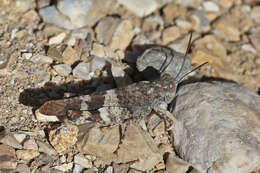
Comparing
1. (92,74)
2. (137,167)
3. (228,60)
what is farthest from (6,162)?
(228,60)

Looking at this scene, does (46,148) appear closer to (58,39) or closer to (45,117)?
(45,117)

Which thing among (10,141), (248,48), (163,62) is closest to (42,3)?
(163,62)

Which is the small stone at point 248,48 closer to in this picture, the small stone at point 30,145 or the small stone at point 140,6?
the small stone at point 140,6

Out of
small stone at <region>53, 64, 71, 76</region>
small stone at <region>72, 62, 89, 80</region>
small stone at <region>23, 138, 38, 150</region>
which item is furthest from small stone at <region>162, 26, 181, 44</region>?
small stone at <region>23, 138, 38, 150</region>

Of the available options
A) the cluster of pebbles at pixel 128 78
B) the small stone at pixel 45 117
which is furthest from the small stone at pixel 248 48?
the small stone at pixel 45 117

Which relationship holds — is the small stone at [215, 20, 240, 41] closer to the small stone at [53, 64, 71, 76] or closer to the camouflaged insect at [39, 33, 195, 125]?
the camouflaged insect at [39, 33, 195, 125]

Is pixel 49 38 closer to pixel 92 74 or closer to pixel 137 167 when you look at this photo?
pixel 92 74
